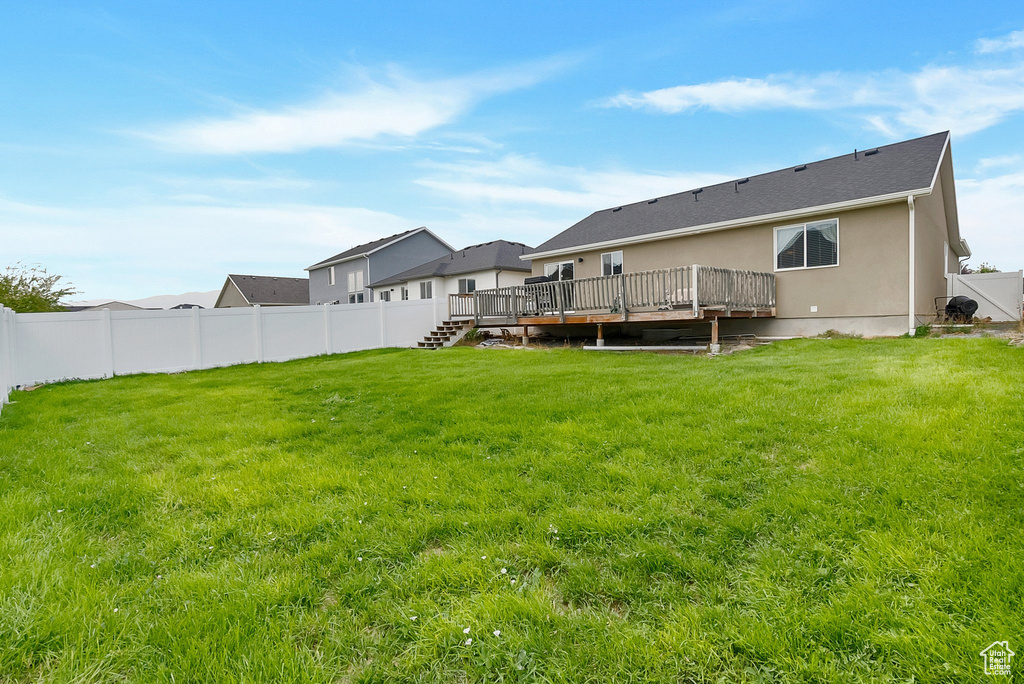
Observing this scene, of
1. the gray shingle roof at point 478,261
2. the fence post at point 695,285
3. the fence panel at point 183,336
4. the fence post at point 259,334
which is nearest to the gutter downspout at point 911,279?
the fence post at point 695,285

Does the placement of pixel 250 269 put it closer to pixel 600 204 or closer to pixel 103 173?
pixel 103 173

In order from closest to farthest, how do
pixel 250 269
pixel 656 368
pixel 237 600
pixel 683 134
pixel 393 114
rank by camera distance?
1. pixel 237 600
2. pixel 656 368
3. pixel 393 114
4. pixel 683 134
5. pixel 250 269

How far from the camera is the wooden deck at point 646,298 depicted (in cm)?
1150

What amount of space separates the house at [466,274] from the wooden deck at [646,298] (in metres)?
8.87

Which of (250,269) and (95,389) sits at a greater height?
(250,269)

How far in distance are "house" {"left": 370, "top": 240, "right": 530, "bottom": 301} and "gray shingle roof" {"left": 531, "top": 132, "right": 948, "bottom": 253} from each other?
606cm

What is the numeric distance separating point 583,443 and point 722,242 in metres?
12.3

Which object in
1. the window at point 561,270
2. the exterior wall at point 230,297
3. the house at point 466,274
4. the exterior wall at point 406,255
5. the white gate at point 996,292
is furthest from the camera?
the exterior wall at point 230,297

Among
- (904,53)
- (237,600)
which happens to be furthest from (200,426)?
(904,53)

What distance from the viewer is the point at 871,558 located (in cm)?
232

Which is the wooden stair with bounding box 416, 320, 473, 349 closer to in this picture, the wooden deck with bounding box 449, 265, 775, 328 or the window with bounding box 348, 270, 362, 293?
the wooden deck with bounding box 449, 265, 775, 328

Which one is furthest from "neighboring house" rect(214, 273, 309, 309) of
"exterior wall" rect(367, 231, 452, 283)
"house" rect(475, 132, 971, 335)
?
"house" rect(475, 132, 971, 335)

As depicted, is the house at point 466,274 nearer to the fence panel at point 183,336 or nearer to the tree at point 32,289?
the fence panel at point 183,336
